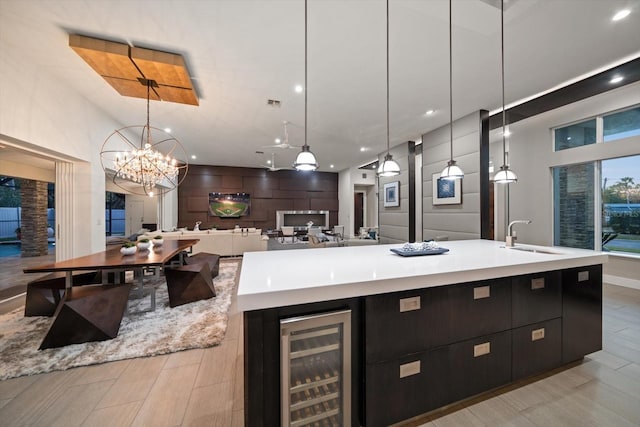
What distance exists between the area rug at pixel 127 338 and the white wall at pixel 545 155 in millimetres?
6242

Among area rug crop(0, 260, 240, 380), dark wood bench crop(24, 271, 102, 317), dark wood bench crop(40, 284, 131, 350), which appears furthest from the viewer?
dark wood bench crop(24, 271, 102, 317)

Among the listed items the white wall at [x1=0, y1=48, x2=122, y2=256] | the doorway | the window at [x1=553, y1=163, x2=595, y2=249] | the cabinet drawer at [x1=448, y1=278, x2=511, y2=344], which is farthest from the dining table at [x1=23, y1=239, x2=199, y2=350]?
the doorway

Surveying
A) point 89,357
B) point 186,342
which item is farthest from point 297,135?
Answer: point 89,357

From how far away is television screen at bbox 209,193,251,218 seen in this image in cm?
884

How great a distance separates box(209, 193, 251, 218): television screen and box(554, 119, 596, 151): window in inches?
350

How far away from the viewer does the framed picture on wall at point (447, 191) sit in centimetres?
416

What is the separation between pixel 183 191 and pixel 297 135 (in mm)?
5743

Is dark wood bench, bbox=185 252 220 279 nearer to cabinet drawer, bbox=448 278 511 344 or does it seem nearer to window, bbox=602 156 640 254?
cabinet drawer, bbox=448 278 511 344

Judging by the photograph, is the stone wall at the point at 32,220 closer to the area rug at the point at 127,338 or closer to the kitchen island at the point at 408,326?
the area rug at the point at 127,338

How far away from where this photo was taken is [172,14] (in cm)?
201

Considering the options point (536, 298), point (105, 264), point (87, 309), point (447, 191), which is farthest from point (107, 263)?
point (447, 191)

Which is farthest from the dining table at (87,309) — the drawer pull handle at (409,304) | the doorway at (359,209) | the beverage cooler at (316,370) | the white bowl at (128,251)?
the doorway at (359,209)

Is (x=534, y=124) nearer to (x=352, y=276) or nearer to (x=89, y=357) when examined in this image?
(x=352, y=276)

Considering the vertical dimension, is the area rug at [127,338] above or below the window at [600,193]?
below
